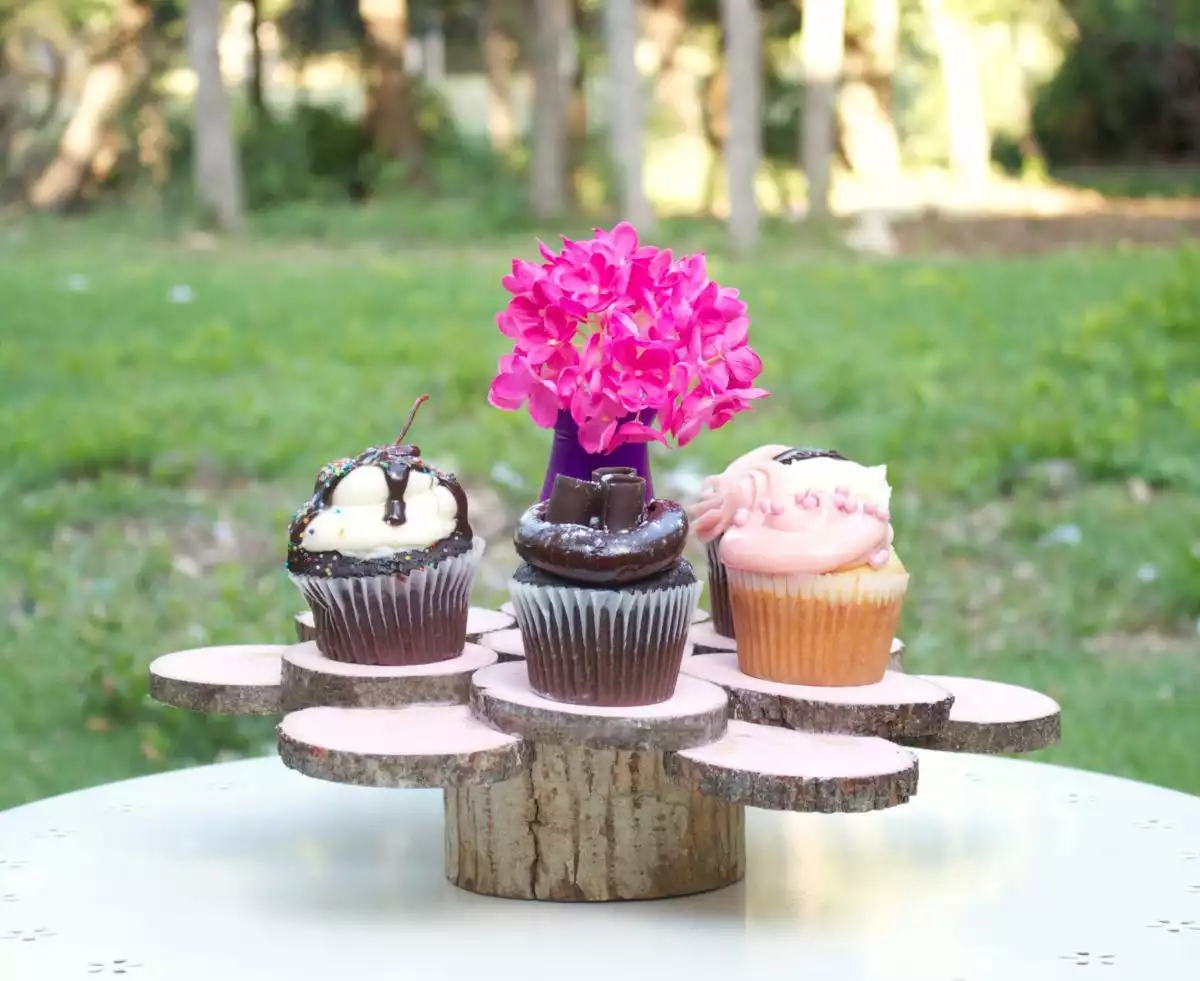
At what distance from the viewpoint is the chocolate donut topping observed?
2357 millimetres

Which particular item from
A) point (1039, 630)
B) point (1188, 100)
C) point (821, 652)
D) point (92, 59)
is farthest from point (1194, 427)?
point (1188, 100)

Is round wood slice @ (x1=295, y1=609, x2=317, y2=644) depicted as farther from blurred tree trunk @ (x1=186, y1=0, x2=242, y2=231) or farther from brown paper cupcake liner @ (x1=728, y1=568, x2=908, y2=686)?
blurred tree trunk @ (x1=186, y1=0, x2=242, y2=231)

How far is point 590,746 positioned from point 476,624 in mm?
661

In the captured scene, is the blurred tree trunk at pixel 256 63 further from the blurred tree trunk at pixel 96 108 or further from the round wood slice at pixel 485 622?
the round wood slice at pixel 485 622

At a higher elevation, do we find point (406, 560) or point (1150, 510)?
point (406, 560)

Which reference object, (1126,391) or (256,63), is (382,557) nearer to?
(1126,391)

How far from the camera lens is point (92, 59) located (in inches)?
741

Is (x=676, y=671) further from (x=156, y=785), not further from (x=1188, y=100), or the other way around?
(x=1188, y=100)

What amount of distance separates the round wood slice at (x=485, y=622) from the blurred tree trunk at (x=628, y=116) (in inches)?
433

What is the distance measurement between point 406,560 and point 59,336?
23.5 ft

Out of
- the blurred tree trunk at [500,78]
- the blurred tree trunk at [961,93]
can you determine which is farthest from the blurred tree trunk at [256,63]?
the blurred tree trunk at [961,93]

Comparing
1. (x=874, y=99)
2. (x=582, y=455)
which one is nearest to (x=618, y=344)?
(x=582, y=455)

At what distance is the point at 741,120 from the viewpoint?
45.6 ft

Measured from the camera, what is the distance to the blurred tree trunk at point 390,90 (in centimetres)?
1905
